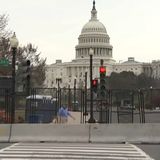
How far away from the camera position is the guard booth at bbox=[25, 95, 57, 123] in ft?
105

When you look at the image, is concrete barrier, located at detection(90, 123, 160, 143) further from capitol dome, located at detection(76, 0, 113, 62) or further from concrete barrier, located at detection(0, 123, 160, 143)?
capitol dome, located at detection(76, 0, 113, 62)

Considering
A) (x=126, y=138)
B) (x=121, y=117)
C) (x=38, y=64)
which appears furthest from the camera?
(x=38, y=64)

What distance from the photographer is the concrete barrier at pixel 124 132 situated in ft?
78.0

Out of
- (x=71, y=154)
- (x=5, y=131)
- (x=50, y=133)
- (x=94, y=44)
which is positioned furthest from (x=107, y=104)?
(x=94, y=44)

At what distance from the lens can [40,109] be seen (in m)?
36.5

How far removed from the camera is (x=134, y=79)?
462ft

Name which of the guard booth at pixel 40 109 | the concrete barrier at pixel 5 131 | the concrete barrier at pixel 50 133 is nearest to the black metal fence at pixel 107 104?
the guard booth at pixel 40 109

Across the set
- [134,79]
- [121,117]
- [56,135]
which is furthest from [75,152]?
[134,79]

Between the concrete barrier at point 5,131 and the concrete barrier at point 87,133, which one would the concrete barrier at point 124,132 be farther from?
the concrete barrier at point 5,131

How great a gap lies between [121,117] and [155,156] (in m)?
17.6

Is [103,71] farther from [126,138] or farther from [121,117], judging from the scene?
[126,138]

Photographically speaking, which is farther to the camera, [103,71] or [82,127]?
[103,71]

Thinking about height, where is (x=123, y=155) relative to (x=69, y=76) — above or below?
below

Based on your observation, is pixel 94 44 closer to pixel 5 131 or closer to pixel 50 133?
pixel 5 131
